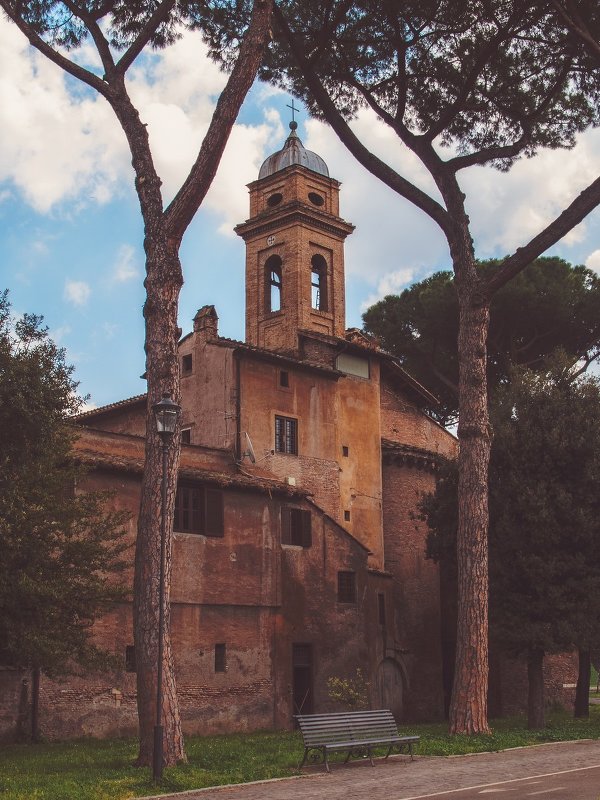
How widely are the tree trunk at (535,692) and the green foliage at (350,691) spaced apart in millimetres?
4548

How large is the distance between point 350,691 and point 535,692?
4.87m

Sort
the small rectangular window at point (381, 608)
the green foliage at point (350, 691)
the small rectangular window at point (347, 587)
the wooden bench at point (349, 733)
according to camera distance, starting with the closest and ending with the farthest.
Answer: the wooden bench at point (349, 733), the green foliage at point (350, 691), the small rectangular window at point (347, 587), the small rectangular window at point (381, 608)

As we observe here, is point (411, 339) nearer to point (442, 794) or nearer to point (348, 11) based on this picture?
point (348, 11)

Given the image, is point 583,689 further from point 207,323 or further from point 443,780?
point 443,780

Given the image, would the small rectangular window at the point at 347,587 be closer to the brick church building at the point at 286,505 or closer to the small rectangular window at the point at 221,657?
the brick church building at the point at 286,505

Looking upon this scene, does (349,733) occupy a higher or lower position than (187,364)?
lower

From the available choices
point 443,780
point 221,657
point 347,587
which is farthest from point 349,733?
point 347,587

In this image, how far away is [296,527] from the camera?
1074 inches

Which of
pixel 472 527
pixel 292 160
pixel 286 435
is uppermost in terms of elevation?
pixel 292 160

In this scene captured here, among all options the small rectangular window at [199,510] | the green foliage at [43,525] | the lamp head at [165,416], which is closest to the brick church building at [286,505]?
the small rectangular window at [199,510]

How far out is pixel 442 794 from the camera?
36.2 ft

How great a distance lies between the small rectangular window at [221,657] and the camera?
24219mm

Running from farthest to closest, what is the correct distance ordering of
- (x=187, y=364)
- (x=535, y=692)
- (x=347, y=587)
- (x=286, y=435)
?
(x=187, y=364) → (x=286, y=435) → (x=347, y=587) → (x=535, y=692)

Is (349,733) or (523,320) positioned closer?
(349,733)
